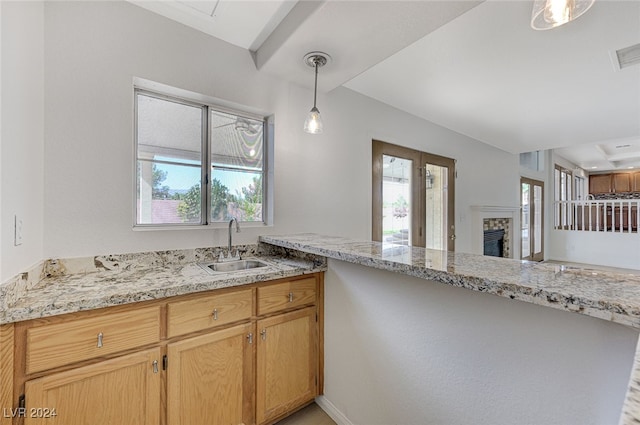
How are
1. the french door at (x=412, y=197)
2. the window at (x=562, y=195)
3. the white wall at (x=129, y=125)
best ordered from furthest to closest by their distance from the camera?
the window at (x=562, y=195), the french door at (x=412, y=197), the white wall at (x=129, y=125)

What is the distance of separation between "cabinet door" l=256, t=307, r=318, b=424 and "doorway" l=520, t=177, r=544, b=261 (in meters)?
5.89

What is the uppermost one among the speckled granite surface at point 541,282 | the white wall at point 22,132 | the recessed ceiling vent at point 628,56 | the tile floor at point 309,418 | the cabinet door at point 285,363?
the recessed ceiling vent at point 628,56

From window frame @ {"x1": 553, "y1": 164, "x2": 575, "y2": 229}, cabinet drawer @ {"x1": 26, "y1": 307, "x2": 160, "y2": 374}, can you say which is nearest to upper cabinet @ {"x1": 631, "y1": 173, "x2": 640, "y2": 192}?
window frame @ {"x1": 553, "y1": 164, "x2": 575, "y2": 229}

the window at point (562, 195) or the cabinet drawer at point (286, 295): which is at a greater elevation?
the window at point (562, 195)

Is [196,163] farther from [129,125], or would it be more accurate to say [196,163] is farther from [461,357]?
[461,357]

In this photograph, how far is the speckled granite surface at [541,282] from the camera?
66 centimetres

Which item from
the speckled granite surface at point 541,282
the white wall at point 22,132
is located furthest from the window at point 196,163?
the speckled granite surface at point 541,282

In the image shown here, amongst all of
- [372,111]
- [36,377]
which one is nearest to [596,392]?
[36,377]

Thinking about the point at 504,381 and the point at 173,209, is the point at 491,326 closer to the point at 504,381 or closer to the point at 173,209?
the point at 504,381

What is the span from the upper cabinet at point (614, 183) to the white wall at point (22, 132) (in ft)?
44.8

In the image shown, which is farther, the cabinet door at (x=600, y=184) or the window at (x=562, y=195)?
the cabinet door at (x=600, y=184)

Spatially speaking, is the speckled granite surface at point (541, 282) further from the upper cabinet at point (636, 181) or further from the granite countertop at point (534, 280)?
the upper cabinet at point (636, 181)

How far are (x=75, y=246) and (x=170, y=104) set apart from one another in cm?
110

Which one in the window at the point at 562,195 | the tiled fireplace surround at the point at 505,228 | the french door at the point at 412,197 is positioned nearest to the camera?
the french door at the point at 412,197
